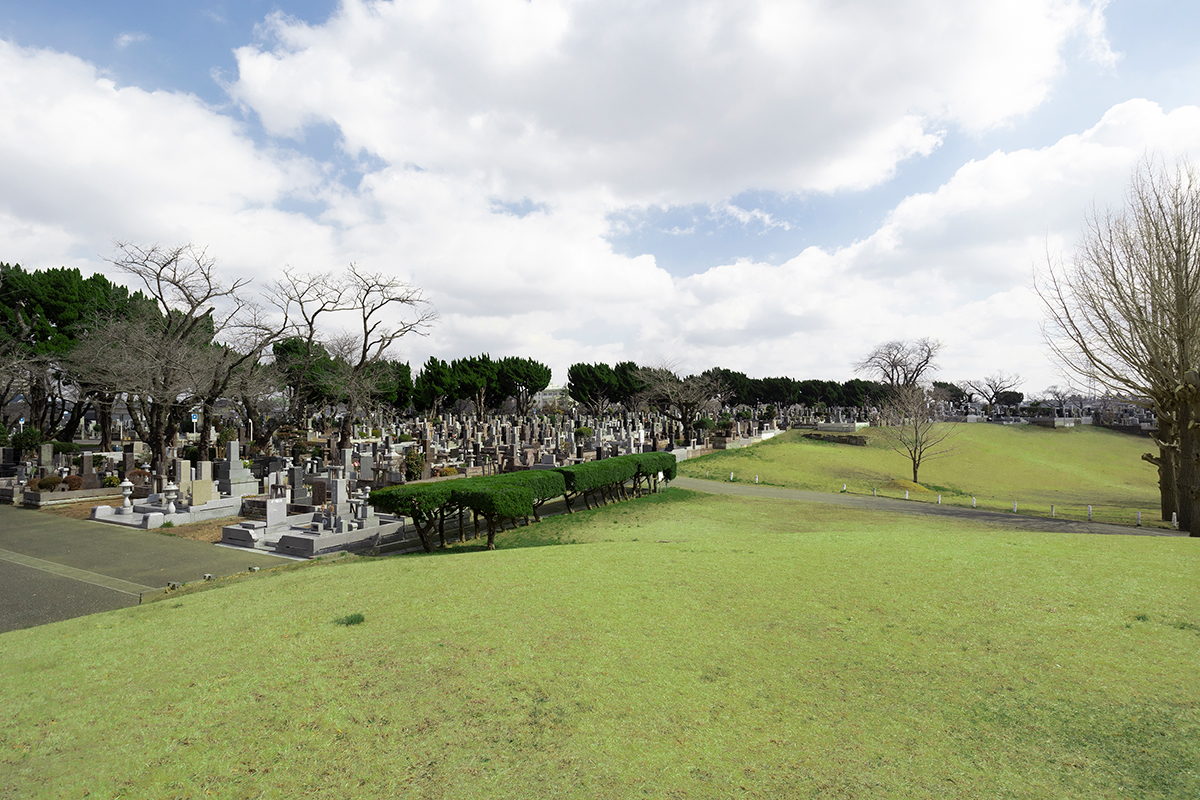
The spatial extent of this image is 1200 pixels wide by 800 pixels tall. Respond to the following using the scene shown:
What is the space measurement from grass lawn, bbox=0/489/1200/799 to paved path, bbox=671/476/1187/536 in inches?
463

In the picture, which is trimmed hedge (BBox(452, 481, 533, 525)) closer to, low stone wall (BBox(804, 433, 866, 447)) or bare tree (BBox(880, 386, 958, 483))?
bare tree (BBox(880, 386, 958, 483))

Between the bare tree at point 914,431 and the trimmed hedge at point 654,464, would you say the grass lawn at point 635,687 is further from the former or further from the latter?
the bare tree at point 914,431

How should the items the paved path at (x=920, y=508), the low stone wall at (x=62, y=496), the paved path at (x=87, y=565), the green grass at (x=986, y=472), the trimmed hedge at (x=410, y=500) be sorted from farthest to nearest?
1. the green grass at (x=986, y=472)
2. the low stone wall at (x=62, y=496)
3. the paved path at (x=920, y=508)
4. the trimmed hedge at (x=410, y=500)
5. the paved path at (x=87, y=565)

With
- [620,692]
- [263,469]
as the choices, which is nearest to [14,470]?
[263,469]

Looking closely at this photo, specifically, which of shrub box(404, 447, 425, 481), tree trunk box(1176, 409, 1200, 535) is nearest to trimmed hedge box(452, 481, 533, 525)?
shrub box(404, 447, 425, 481)

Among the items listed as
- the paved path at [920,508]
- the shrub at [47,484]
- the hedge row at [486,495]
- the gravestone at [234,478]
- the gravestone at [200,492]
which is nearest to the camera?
the hedge row at [486,495]

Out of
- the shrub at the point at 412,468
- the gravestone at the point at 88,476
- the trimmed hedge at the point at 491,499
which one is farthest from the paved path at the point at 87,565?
the shrub at the point at 412,468

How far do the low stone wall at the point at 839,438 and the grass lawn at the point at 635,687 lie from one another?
41.8m

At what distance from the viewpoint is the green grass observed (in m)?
28.9

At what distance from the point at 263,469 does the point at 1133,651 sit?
31.0 m

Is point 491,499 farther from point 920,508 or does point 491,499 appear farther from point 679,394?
point 679,394

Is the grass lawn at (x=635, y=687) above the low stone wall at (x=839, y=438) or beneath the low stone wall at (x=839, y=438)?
beneath

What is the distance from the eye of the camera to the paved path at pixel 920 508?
731 inches

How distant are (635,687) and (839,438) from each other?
50.1 metres
